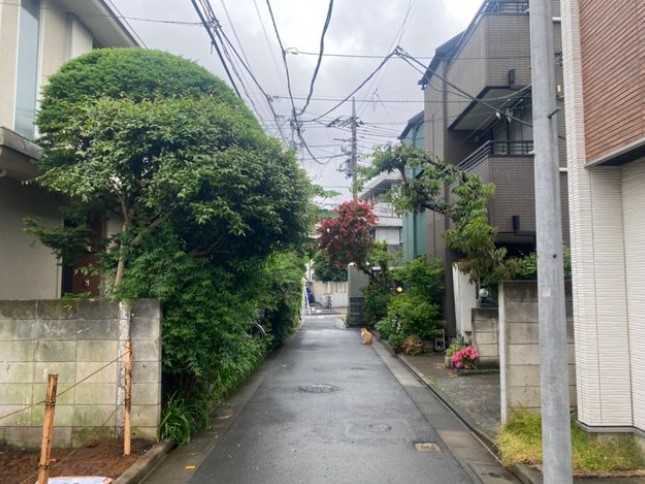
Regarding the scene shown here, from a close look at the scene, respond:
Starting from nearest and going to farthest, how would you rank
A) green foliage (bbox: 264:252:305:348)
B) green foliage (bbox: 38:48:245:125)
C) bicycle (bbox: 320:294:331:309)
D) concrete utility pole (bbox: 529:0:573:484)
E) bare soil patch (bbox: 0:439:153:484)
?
concrete utility pole (bbox: 529:0:573:484) < bare soil patch (bbox: 0:439:153:484) < green foliage (bbox: 38:48:245:125) < green foliage (bbox: 264:252:305:348) < bicycle (bbox: 320:294:331:309)

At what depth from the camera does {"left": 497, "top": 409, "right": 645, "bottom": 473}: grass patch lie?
15.7 feet

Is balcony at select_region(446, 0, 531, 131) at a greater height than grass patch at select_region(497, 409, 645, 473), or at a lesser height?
greater

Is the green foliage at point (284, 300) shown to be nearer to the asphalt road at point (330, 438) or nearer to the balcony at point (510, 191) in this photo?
the asphalt road at point (330, 438)

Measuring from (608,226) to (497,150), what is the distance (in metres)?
7.97

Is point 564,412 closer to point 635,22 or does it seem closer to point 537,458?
point 537,458

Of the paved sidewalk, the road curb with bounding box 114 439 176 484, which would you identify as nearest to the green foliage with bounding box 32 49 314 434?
the road curb with bounding box 114 439 176 484

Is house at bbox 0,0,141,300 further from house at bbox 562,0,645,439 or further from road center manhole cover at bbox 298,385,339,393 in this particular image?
house at bbox 562,0,645,439

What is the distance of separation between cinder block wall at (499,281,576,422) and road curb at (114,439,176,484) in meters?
4.06

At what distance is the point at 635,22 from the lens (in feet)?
15.4

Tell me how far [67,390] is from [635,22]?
698 centimetres

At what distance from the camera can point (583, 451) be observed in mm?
4953

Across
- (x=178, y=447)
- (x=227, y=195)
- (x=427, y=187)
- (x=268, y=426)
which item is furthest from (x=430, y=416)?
(x=427, y=187)

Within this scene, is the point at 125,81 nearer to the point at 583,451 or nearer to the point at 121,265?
the point at 121,265

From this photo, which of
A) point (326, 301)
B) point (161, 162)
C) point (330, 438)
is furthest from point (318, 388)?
point (326, 301)
